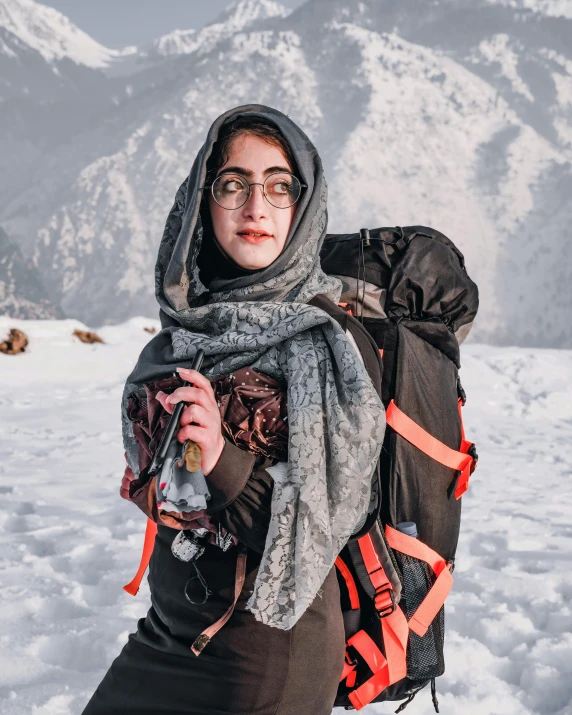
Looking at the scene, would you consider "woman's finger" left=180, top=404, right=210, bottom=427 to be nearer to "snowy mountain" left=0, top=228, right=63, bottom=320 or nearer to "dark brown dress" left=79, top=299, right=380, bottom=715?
"dark brown dress" left=79, top=299, right=380, bottom=715

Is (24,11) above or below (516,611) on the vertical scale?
above

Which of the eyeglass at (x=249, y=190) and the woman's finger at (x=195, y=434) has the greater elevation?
the eyeglass at (x=249, y=190)

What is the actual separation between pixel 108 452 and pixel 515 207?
6721 centimetres

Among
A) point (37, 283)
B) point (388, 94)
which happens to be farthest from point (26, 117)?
point (388, 94)

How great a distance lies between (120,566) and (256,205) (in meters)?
2.73

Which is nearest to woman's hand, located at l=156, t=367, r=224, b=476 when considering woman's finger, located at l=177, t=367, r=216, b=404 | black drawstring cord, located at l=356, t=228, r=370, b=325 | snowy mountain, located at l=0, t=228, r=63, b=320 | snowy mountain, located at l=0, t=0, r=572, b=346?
woman's finger, located at l=177, t=367, r=216, b=404

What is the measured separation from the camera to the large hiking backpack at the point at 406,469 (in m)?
A: 1.35

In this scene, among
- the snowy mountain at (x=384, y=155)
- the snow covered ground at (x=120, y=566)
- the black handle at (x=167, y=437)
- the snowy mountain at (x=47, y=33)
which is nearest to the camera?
the black handle at (x=167, y=437)

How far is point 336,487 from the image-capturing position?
3.67 feet

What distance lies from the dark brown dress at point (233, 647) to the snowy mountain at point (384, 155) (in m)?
63.6

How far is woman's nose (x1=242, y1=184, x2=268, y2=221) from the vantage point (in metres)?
1.30

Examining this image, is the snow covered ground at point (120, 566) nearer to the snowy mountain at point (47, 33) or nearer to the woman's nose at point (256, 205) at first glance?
the woman's nose at point (256, 205)

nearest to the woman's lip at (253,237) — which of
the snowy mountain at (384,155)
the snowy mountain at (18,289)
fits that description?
the snowy mountain at (18,289)

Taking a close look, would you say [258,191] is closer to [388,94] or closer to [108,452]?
[108,452]
